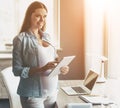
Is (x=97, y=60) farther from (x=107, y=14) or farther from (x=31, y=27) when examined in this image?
(x=31, y=27)

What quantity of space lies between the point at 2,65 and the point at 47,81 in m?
2.32

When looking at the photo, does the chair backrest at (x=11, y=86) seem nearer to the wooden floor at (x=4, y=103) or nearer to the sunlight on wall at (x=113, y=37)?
the sunlight on wall at (x=113, y=37)

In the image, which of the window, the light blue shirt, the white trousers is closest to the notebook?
the white trousers

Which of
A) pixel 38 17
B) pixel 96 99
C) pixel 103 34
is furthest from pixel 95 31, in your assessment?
pixel 38 17

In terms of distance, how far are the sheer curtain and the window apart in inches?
18.1

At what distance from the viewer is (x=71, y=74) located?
3859 millimetres

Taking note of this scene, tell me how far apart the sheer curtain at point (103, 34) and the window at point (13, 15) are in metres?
0.46

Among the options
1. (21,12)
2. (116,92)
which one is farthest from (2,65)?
(116,92)

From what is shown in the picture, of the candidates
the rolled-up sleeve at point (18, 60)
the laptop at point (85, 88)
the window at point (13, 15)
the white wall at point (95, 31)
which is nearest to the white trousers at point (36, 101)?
the rolled-up sleeve at point (18, 60)

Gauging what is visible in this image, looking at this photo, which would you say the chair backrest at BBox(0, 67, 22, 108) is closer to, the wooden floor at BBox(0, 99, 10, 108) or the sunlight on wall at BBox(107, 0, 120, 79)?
the sunlight on wall at BBox(107, 0, 120, 79)

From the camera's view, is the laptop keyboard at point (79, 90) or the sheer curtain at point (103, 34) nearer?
the laptop keyboard at point (79, 90)

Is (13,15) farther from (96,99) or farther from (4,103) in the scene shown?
(96,99)

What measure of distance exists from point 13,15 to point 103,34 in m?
1.30

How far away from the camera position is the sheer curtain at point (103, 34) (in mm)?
2562
